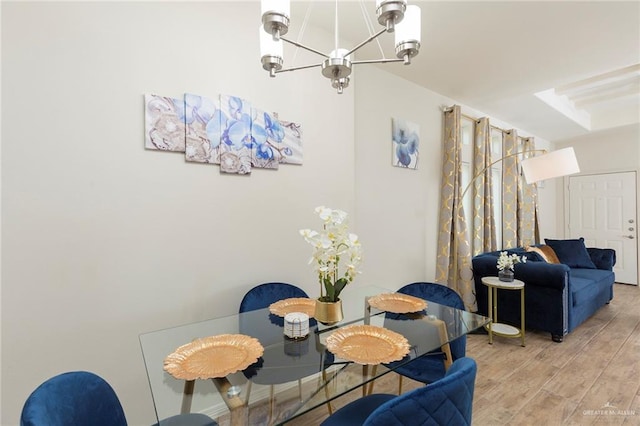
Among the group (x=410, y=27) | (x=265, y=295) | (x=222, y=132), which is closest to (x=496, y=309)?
(x=265, y=295)

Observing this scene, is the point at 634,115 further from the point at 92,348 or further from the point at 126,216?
the point at 92,348

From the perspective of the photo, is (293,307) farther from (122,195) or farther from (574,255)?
(574,255)

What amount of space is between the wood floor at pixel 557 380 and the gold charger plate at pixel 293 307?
808mm

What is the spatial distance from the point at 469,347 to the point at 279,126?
278cm

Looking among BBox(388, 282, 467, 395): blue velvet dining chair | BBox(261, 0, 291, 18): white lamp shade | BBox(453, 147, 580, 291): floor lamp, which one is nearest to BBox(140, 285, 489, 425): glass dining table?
BBox(388, 282, 467, 395): blue velvet dining chair

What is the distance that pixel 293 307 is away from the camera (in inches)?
70.2

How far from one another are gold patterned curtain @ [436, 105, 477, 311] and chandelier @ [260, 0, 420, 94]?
2.59 metres

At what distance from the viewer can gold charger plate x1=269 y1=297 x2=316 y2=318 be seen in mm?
1716

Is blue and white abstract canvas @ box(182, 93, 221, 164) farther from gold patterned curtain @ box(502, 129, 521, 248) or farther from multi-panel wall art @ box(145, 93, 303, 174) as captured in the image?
gold patterned curtain @ box(502, 129, 521, 248)

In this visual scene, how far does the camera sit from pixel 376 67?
308 cm

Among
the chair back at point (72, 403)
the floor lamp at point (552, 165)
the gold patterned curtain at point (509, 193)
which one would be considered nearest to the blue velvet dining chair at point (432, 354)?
the chair back at point (72, 403)

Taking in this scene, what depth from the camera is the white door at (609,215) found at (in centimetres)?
545

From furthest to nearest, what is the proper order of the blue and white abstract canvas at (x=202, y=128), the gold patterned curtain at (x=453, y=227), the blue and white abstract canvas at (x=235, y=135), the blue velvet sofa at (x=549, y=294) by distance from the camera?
the gold patterned curtain at (x=453, y=227) < the blue velvet sofa at (x=549, y=294) < the blue and white abstract canvas at (x=235, y=135) < the blue and white abstract canvas at (x=202, y=128)

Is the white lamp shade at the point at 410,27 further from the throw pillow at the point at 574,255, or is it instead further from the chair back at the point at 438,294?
the throw pillow at the point at 574,255
